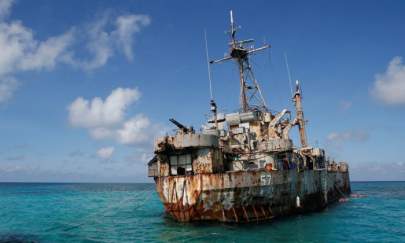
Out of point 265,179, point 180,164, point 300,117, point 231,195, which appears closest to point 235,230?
point 231,195

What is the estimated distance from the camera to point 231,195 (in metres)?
22.1

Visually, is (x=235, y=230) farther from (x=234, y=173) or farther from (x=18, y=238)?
(x=18, y=238)

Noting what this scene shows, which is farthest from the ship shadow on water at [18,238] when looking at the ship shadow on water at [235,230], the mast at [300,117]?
the mast at [300,117]

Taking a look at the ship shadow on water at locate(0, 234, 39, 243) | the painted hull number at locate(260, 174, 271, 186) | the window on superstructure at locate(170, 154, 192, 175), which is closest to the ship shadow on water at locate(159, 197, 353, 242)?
the painted hull number at locate(260, 174, 271, 186)

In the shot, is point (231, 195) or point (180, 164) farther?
point (180, 164)

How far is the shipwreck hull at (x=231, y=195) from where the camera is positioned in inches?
869

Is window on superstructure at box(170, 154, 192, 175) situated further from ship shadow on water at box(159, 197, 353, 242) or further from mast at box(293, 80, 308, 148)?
mast at box(293, 80, 308, 148)

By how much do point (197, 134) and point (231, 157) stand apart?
459 cm

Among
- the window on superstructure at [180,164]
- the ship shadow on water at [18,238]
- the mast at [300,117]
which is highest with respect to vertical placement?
the mast at [300,117]

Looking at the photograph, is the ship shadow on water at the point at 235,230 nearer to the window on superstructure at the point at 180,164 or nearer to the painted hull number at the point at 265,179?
the painted hull number at the point at 265,179

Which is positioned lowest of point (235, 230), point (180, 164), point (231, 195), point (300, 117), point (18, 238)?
point (18, 238)

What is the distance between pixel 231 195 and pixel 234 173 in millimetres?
1503

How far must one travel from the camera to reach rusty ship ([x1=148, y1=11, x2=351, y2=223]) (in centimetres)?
2227

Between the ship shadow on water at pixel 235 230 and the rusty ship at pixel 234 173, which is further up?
the rusty ship at pixel 234 173
